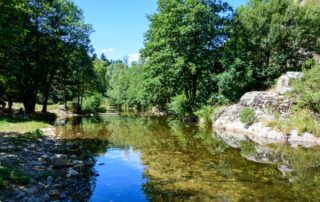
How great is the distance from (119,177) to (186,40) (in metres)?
29.9

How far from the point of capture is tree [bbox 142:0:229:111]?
39.2 metres

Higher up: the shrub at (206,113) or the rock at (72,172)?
the shrub at (206,113)

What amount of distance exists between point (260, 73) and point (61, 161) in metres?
30.5

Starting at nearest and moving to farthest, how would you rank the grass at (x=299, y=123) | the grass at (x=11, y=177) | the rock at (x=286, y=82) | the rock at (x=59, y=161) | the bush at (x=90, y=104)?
the grass at (x=11, y=177) → the rock at (x=59, y=161) → the grass at (x=299, y=123) → the rock at (x=286, y=82) → the bush at (x=90, y=104)

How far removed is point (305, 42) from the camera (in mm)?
39094

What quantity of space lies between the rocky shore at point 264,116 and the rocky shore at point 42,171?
1470 centimetres

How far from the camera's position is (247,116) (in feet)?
89.2

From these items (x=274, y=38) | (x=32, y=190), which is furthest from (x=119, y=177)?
(x=274, y=38)

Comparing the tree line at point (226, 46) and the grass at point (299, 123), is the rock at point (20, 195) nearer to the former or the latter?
the grass at point (299, 123)

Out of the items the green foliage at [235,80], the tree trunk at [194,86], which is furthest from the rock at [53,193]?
the tree trunk at [194,86]

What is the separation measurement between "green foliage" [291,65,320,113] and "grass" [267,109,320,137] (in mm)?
724

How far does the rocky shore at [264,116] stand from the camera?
2262 cm

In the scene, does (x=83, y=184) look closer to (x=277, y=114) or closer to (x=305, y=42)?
(x=277, y=114)

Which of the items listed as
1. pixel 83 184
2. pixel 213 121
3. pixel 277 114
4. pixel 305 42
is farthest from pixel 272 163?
pixel 305 42
